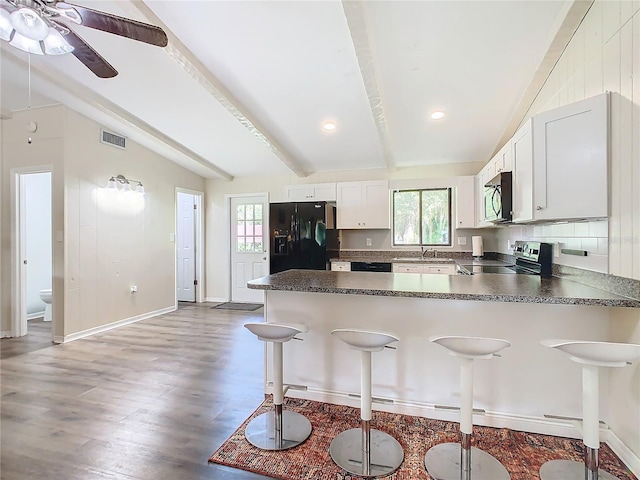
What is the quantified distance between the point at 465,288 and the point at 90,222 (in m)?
4.43

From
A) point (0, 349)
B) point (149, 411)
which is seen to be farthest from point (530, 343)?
point (0, 349)

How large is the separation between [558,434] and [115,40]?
4.45 m

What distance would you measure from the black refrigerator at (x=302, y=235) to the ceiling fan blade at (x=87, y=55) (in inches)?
122

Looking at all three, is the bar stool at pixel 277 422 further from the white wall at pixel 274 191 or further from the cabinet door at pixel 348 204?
the white wall at pixel 274 191

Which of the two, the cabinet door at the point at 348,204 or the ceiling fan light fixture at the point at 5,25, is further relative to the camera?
the cabinet door at the point at 348,204

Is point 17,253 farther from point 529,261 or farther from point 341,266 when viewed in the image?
point 529,261

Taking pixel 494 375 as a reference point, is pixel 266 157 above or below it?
above

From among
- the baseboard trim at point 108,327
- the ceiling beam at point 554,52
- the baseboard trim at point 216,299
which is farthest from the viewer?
the baseboard trim at point 216,299

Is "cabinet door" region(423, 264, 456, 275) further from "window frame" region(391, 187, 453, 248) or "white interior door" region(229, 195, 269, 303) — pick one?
"white interior door" region(229, 195, 269, 303)

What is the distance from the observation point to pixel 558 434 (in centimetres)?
206

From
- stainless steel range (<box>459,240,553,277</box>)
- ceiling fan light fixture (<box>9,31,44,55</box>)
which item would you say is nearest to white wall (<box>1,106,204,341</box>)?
ceiling fan light fixture (<box>9,31,44,55</box>)

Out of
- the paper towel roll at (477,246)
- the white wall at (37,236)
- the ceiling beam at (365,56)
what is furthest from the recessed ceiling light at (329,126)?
the white wall at (37,236)

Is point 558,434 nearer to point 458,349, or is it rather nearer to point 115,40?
point 458,349

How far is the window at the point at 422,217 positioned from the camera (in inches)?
204
